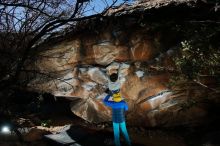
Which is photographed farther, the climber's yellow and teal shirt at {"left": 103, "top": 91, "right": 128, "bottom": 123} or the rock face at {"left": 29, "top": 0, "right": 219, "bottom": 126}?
the rock face at {"left": 29, "top": 0, "right": 219, "bottom": 126}

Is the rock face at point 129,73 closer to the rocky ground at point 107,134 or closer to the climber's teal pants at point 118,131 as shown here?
the rocky ground at point 107,134

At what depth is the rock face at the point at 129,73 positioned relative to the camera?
31.7 ft

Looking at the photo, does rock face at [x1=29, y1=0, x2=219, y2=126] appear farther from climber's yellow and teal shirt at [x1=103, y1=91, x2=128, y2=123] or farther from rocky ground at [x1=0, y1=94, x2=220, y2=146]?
climber's yellow and teal shirt at [x1=103, y1=91, x2=128, y2=123]

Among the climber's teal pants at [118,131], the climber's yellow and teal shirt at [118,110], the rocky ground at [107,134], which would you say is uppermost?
the climber's yellow and teal shirt at [118,110]

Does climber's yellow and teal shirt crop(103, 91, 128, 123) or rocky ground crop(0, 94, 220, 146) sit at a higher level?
climber's yellow and teal shirt crop(103, 91, 128, 123)

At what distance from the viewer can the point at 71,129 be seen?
32.0ft

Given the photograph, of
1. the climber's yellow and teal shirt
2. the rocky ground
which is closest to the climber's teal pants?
the climber's yellow and teal shirt

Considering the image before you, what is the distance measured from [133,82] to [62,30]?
2592mm

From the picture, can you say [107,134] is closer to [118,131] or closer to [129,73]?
[118,131]

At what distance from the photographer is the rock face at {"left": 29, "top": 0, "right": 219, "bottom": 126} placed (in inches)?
381

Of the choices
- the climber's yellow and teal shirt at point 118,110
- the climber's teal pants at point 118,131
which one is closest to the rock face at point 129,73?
the climber's yellow and teal shirt at point 118,110

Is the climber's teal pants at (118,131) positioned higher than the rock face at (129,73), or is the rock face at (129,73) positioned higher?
the rock face at (129,73)

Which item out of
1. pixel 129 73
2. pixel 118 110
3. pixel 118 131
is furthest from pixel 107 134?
pixel 129 73

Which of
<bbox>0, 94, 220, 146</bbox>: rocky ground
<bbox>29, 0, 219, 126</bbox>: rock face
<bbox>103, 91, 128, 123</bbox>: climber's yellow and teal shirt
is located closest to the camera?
<bbox>103, 91, 128, 123</bbox>: climber's yellow and teal shirt
